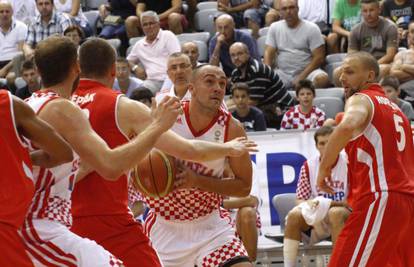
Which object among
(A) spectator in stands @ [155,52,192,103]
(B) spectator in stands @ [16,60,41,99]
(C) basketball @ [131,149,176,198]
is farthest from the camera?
(B) spectator in stands @ [16,60,41,99]

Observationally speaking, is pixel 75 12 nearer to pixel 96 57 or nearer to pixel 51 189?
pixel 96 57

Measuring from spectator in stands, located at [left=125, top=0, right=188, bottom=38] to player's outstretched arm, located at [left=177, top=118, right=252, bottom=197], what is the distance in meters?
8.25

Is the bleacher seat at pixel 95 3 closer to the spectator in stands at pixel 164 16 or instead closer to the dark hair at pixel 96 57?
the spectator in stands at pixel 164 16

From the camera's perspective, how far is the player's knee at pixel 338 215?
33.4 feet

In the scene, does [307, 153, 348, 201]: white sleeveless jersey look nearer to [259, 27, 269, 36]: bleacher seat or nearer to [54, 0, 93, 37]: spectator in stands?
[259, 27, 269, 36]: bleacher seat

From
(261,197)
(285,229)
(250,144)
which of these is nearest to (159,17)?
(261,197)

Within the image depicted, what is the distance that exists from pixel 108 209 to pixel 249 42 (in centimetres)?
818

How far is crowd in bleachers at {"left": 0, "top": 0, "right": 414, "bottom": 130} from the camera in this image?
1316cm

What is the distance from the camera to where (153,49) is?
572 inches

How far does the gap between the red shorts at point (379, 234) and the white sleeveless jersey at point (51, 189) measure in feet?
8.01

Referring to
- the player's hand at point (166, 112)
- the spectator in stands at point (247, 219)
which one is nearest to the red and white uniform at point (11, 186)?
the player's hand at point (166, 112)

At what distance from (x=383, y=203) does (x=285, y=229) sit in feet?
9.92

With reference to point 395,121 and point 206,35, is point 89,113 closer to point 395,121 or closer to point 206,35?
point 395,121

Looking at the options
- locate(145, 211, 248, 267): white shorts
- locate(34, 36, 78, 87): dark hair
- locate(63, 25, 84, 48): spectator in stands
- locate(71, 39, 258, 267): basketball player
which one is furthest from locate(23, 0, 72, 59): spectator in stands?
locate(34, 36, 78, 87): dark hair
